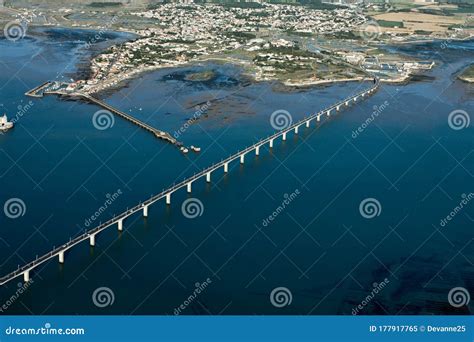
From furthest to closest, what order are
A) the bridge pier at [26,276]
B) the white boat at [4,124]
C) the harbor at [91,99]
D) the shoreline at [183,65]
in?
the shoreline at [183,65]
the white boat at [4,124]
the harbor at [91,99]
the bridge pier at [26,276]

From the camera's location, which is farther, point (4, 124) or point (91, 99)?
point (91, 99)

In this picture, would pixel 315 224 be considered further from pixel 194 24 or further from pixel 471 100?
pixel 194 24

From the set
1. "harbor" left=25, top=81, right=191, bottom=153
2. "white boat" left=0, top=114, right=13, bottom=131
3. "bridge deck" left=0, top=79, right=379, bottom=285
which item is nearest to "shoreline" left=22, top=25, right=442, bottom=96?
"harbor" left=25, top=81, right=191, bottom=153

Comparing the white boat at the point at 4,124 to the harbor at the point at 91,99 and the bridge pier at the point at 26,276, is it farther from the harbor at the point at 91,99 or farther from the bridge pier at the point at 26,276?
the bridge pier at the point at 26,276

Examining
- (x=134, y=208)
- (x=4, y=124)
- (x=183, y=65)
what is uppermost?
(x=134, y=208)

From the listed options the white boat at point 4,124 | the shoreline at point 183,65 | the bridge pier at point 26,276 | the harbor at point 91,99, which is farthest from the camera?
the shoreline at point 183,65

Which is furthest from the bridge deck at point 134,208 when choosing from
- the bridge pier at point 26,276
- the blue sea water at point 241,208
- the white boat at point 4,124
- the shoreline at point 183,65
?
the white boat at point 4,124

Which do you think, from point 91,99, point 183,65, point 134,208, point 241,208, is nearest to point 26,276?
point 134,208

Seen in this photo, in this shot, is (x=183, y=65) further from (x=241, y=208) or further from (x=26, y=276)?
(x=26, y=276)

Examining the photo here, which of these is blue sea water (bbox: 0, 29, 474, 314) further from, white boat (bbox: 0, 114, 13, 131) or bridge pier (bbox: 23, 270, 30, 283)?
white boat (bbox: 0, 114, 13, 131)
